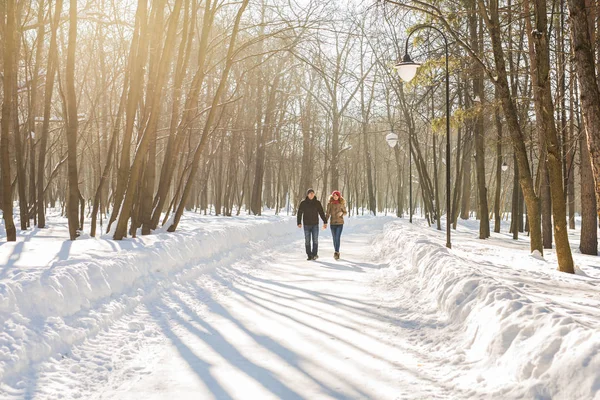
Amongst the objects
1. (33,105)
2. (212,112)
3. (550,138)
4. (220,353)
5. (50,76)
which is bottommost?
(220,353)

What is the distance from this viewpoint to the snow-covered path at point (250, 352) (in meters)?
4.21

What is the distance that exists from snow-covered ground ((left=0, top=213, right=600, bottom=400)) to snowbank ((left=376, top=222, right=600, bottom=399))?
0.04 feet

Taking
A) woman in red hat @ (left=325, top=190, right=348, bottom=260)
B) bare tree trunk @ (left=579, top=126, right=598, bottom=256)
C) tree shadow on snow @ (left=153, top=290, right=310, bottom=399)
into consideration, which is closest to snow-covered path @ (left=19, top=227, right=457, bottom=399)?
tree shadow on snow @ (left=153, top=290, right=310, bottom=399)

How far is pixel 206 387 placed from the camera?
426 centimetres

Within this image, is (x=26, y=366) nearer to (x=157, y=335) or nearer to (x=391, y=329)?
(x=157, y=335)

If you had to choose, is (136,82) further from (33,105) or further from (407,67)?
(407,67)

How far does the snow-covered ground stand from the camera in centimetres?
409

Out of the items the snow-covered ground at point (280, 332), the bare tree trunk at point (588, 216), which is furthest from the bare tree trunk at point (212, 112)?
the bare tree trunk at point (588, 216)

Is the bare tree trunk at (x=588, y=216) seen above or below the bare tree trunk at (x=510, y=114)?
below

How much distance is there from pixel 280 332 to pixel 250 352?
84cm

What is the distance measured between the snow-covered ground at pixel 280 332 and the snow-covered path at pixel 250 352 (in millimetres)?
23

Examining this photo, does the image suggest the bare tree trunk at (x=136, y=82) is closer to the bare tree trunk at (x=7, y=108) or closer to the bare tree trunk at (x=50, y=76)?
the bare tree trunk at (x=50, y=76)

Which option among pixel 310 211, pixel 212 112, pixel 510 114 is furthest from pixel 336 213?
pixel 510 114

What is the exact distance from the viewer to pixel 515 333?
14.7 feet
